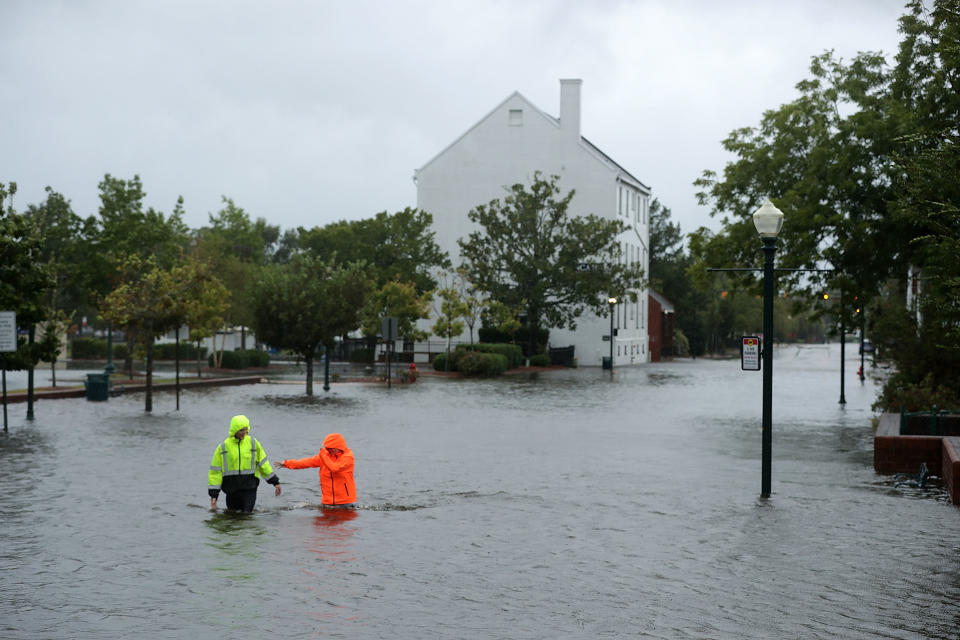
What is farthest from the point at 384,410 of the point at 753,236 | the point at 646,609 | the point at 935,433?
the point at 646,609

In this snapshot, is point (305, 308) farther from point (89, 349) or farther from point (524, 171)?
point (89, 349)

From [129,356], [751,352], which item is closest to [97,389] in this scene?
[129,356]

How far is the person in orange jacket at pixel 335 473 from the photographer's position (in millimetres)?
12711

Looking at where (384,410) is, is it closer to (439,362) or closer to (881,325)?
(881,325)

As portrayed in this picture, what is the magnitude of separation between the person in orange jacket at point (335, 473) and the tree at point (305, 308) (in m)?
21.3

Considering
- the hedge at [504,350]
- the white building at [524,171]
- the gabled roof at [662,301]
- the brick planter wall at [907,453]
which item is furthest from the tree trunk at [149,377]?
the gabled roof at [662,301]

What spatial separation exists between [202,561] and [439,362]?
134ft

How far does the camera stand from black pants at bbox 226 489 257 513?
12396mm

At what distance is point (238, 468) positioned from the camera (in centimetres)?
1220

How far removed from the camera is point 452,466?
57.0 feet

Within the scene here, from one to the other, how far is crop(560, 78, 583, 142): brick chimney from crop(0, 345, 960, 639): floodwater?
146 ft

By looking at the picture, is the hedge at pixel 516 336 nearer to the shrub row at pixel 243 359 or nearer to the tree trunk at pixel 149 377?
the shrub row at pixel 243 359

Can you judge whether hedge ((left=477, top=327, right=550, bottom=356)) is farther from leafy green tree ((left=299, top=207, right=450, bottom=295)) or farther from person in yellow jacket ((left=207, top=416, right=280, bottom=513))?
person in yellow jacket ((left=207, top=416, right=280, bottom=513))

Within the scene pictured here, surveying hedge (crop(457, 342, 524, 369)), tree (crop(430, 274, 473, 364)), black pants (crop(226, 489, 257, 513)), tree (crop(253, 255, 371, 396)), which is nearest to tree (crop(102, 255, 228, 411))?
tree (crop(253, 255, 371, 396))
